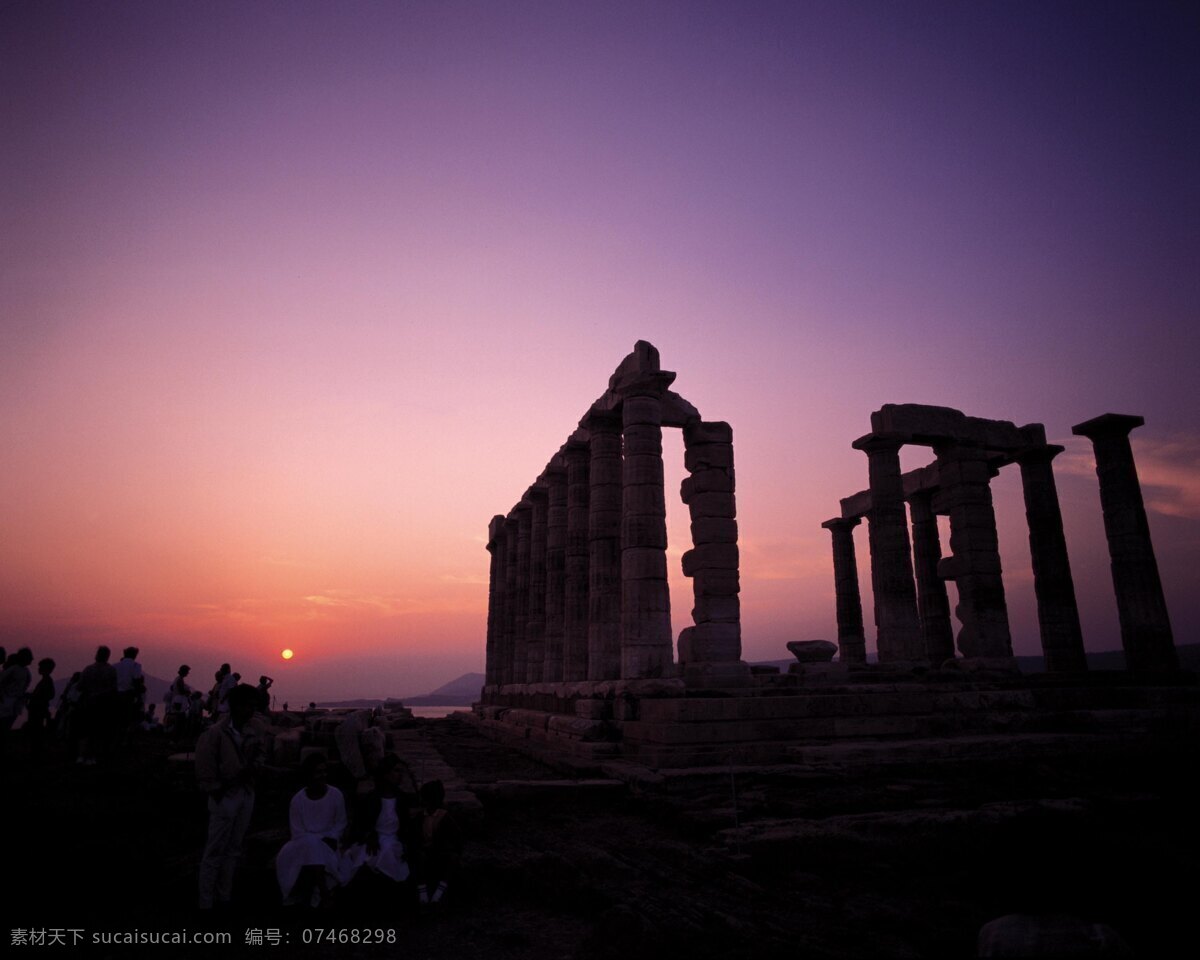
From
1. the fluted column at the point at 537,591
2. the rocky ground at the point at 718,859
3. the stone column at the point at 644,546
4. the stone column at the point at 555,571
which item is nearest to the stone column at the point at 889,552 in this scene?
the stone column at the point at 644,546

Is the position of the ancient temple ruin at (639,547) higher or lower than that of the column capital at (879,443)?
lower

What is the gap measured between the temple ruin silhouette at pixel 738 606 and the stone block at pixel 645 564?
0.05 metres

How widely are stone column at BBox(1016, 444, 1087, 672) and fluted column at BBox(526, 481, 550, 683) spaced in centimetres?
1679

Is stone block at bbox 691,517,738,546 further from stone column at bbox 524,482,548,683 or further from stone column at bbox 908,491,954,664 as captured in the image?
stone column at bbox 908,491,954,664

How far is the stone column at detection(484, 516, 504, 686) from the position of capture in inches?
1325

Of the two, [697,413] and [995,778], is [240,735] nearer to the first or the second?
[995,778]

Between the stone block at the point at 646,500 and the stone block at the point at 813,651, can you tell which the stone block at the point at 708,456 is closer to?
the stone block at the point at 646,500

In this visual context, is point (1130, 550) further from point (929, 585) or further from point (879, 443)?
point (879, 443)

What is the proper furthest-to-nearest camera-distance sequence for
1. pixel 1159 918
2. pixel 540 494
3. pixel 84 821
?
pixel 540 494 → pixel 84 821 → pixel 1159 918

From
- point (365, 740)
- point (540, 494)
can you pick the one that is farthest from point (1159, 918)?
point (540, 494)

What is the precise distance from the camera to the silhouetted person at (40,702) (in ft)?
48.8

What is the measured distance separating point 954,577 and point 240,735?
21.7 m

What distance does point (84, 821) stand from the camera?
29.4ft

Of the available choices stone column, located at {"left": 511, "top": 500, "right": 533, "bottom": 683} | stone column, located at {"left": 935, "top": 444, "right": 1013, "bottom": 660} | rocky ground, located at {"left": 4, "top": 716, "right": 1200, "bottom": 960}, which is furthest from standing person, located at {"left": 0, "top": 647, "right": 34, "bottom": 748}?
stone column, located at {"left": 935, "top": 444, "right": 1013, "bottom": 660}
